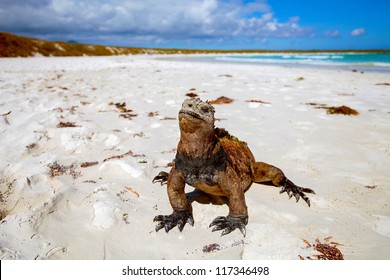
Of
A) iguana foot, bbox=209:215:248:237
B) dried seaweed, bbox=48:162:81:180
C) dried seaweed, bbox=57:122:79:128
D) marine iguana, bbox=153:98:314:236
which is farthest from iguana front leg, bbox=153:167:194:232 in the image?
dried seaweed, bbox=57:122:79:128

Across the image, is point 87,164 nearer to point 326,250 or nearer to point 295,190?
point 295,190

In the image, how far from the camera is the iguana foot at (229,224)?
8.57 ft

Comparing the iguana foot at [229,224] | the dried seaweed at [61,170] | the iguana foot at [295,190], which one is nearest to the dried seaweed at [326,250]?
the iguana foot at [229,224]

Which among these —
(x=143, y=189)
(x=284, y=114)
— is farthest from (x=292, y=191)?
(x=284, y=114)

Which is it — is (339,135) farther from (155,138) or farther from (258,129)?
(155,138)

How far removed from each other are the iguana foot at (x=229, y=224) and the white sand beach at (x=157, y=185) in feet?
0.17

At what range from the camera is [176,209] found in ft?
9.33

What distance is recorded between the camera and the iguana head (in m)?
2.46

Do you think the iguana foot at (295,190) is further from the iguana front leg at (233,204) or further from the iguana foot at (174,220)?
the iguana foot at (174,220)

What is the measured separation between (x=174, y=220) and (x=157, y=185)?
34.5 inches

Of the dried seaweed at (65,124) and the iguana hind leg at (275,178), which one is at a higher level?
the iguana hind leg at (275,178)

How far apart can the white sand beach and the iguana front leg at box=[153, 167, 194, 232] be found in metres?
0.08

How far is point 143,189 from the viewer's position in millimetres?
3381

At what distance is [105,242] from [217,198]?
A: 1.32 metres
